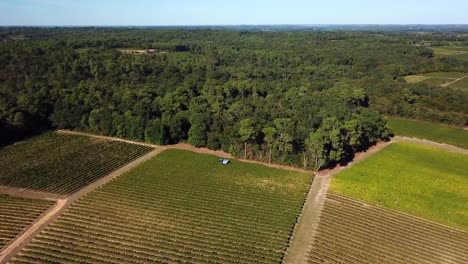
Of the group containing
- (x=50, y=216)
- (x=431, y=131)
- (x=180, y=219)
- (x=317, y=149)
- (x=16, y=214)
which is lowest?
(x=431, y=131)

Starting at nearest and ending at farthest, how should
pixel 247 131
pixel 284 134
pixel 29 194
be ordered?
1. pixel 29 194
2. pixel 284 134
3. pixel 247 131

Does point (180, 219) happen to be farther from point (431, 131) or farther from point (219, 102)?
point (431, 131)

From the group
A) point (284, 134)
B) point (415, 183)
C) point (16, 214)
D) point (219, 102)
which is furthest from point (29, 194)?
point (415, 183)

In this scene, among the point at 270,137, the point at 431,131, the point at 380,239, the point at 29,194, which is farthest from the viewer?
the point at 431,131

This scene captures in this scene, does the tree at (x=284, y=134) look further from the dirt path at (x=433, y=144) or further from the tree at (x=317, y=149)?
the dirt path at (x=433, y=144)

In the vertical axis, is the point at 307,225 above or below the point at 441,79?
below

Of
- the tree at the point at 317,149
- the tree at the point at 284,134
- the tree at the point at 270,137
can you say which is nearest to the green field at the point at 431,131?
the tree at the point at 317,149

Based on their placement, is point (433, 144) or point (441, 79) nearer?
point (433, 144)
